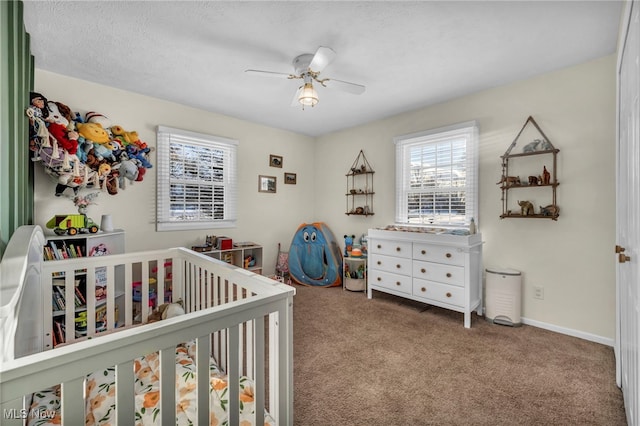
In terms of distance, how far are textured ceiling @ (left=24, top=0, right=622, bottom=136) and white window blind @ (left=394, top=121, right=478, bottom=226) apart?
54 centimetres

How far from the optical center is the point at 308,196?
15.8 ft

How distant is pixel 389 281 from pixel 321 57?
8.00 ft

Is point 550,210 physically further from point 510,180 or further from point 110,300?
point 110,300

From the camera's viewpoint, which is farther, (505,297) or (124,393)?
(505,297)

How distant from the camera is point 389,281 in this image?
3.29 metres

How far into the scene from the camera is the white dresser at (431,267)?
273 cm

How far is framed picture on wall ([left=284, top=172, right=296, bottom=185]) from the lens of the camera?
449cm

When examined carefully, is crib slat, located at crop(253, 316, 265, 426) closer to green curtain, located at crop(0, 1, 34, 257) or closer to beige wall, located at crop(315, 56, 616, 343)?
green curtain, located at crop(0, 1, 34, 257)

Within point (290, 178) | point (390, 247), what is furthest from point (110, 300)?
point (290, 178)

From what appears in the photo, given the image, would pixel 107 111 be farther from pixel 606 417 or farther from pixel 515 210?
pixel 606 417

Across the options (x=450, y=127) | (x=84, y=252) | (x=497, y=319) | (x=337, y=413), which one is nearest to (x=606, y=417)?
(x=497, y=319)

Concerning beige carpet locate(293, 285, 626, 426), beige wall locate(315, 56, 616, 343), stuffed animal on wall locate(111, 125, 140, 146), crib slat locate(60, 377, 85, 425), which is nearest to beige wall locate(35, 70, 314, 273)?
stuffed animal on wall locate(111, 125, 140, 146)

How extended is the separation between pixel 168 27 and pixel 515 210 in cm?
333

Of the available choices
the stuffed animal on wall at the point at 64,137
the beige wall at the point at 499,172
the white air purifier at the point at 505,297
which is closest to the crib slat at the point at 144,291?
the stuffed animal on wall at the point at 64,137
